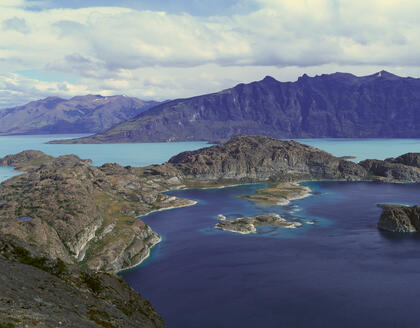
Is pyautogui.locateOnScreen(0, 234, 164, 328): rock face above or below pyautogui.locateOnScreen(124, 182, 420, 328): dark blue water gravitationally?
above

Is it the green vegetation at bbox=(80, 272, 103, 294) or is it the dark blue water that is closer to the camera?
the green vegetation at bbox=(80, 272, 103, 294)

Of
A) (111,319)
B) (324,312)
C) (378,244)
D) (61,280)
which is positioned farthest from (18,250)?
(378,244)

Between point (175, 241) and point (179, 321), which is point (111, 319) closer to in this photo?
point (179, 321)

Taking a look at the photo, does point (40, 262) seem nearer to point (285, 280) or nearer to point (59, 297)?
point (59, 297)

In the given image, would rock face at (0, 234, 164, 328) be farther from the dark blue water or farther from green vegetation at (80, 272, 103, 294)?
the dark blue water

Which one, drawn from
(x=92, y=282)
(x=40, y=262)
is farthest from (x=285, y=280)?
(x=40, y=262)

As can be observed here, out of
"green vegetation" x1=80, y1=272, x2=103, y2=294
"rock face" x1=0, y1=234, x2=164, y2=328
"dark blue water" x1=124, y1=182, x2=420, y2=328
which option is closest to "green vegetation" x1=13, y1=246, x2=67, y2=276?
"rock face" x1=0, y1=234, x2=164, y2=328

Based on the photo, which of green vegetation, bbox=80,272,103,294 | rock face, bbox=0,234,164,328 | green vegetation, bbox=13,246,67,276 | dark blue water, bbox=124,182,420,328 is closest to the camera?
rock face, bbox=0,234,164,328

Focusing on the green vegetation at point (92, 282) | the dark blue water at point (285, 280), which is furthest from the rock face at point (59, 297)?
the dark blue water at point (285, 280)
